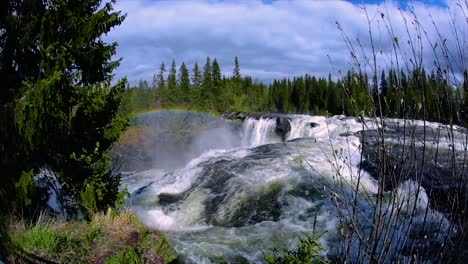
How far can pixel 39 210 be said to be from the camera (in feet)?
25.2

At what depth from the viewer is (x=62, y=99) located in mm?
7367

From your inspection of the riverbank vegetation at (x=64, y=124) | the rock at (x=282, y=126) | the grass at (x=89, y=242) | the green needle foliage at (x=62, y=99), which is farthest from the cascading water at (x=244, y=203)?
the rock at (x=282, y=126)

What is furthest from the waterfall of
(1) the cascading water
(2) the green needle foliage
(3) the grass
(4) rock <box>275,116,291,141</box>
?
(3) the grass

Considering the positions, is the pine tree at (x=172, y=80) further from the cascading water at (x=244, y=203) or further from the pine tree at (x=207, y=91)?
the cascading water at (x=244, y=203)

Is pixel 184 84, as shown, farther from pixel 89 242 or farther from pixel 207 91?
pixel 89 242

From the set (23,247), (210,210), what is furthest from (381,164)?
(210,210)

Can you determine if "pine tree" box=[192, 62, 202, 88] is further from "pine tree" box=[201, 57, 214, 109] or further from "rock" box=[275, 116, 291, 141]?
"rock" box=[275, 116, 291, 141]

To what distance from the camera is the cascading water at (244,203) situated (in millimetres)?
8156

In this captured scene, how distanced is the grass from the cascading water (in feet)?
2.72

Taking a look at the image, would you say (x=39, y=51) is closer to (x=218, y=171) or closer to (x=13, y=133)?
(x=13, y=133)

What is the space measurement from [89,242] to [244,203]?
491 cm

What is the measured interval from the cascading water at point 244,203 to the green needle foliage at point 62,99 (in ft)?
6.75

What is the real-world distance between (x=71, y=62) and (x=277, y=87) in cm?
8455

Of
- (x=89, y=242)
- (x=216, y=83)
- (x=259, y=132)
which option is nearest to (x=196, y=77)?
(x=216, y=83)
